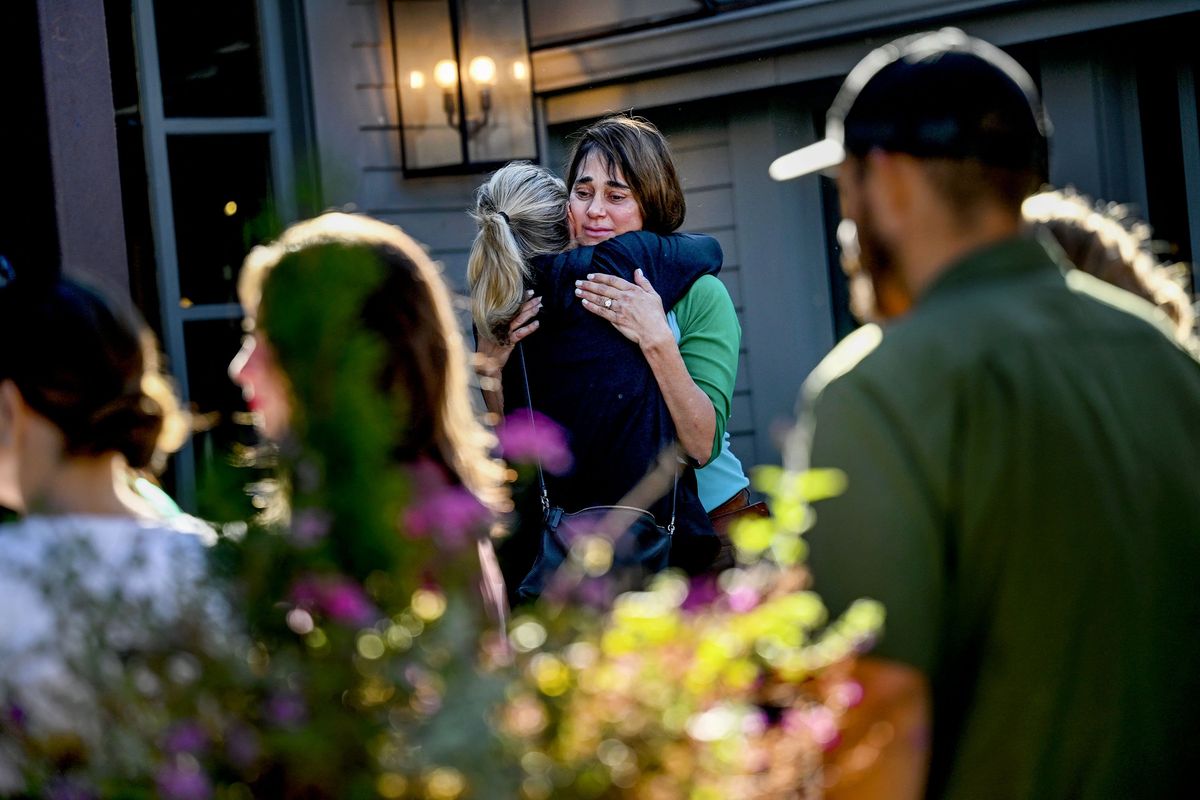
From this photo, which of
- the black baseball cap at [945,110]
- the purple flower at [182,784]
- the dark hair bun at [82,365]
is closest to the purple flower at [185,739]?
the purple flower at [182,784]

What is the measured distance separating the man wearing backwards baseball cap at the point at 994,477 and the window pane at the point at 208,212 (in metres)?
3.92

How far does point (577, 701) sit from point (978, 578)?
648 mm

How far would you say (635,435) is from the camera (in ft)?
11.3

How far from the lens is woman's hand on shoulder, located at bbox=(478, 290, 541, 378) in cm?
354

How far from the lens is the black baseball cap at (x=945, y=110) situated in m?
1.70

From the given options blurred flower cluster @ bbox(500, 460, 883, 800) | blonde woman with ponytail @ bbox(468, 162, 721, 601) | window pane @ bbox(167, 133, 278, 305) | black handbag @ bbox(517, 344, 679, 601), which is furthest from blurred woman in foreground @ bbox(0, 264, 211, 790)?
window pane @ bbox(167, 133, 278, 305)

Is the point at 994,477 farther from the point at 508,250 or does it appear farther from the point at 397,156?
the point at 397,156

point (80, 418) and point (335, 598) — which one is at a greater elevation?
point (80, 418)

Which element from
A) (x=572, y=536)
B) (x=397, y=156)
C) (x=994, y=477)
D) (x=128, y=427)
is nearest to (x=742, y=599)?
(x=994, y=477)

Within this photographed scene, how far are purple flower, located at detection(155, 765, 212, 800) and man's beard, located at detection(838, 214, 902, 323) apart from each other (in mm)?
1006

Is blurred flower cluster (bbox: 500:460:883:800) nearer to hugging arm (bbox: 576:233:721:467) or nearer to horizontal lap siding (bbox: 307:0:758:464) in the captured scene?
hugging arm (bbox: 576:233:721:467)

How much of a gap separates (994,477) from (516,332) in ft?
6.86

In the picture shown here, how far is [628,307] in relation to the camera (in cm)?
349

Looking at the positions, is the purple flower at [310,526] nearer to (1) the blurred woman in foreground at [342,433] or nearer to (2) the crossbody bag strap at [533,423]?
(1) the blurred woman in foreground at [342,433]
